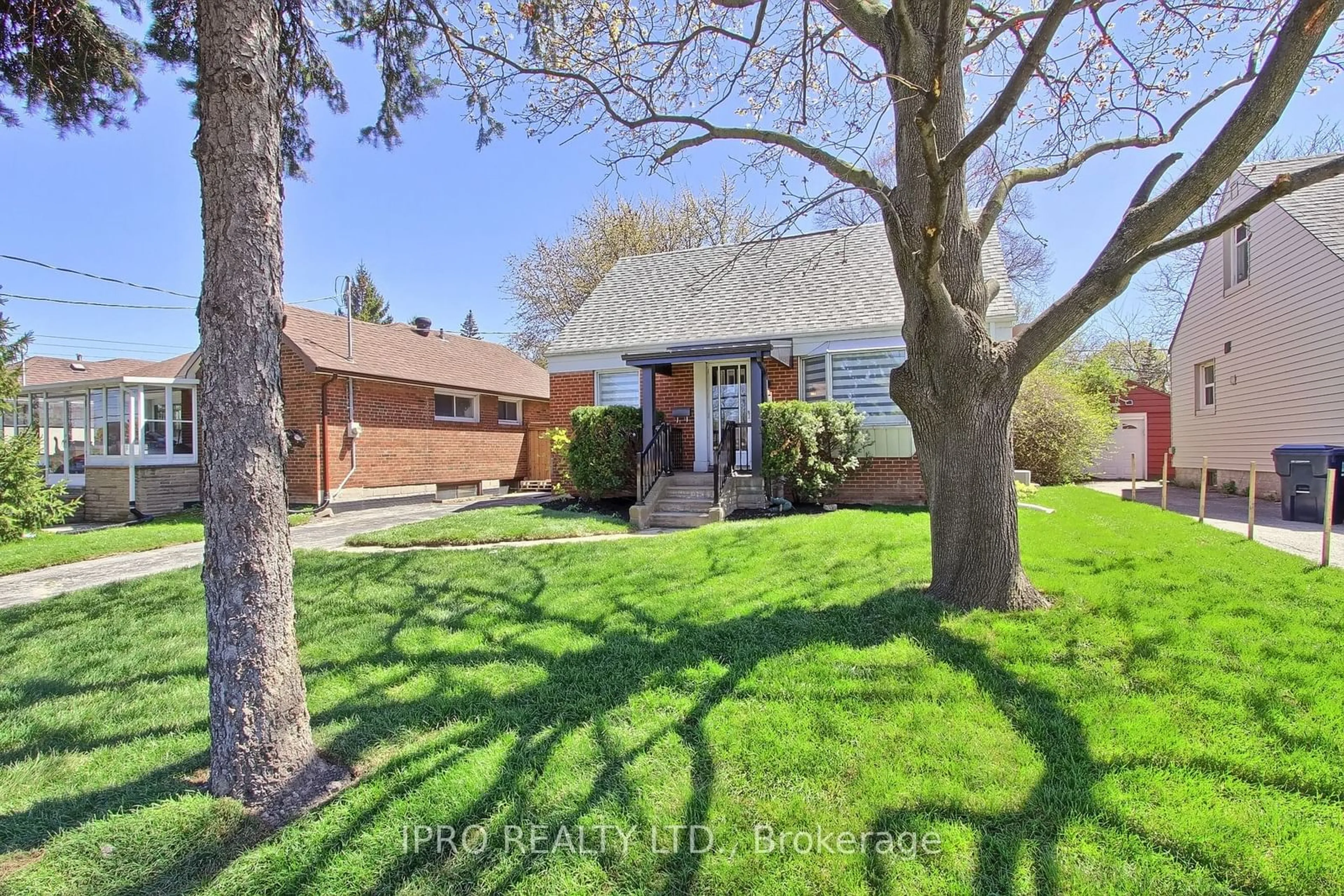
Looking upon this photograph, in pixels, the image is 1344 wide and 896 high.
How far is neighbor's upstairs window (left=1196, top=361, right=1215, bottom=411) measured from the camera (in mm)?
14656

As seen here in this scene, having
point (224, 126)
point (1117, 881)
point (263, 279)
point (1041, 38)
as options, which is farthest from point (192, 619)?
point (1041, 38)

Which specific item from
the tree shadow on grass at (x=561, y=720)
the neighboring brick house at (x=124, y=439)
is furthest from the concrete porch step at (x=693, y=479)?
the neighboring brick house at (x=124, y=439)

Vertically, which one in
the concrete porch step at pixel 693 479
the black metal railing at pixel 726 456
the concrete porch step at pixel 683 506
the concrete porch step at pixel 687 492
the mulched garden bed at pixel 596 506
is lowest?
the mulched garden bed at pixel 596 506

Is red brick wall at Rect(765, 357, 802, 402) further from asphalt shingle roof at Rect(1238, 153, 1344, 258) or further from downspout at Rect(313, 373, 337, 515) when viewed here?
downspout at Rect(313, 373, 337, 515)

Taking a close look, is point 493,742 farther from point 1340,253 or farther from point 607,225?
point 607,225

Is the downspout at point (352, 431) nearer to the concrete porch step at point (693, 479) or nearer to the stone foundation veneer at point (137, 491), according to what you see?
the stone foundation veneer at point (137, 491)

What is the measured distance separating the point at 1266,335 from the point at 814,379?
9714mm

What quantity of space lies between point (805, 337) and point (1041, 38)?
7.79m

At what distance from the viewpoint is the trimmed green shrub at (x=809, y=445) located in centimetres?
943

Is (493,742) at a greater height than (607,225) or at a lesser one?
lesser

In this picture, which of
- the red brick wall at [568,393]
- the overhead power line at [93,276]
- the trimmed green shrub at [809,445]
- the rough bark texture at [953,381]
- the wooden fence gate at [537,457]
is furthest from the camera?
the wooden fence gate at [537,457]

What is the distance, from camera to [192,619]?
514 cm

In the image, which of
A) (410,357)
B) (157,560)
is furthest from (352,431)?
(157,560)

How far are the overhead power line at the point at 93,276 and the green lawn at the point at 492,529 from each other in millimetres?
5029
